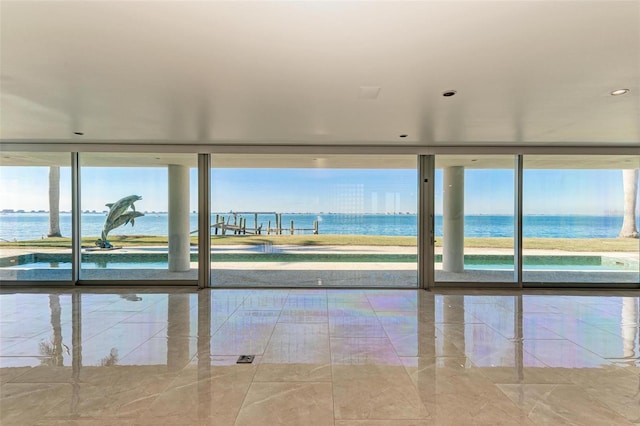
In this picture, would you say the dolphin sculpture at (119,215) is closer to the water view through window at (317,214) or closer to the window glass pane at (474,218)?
the water view through window at (317,214)

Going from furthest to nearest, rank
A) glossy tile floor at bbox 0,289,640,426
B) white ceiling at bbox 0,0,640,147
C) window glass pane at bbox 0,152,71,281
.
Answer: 1. window glass pane at bbox 0,152,71,281
2. glossy tile floor at bbox 0,289,640,426
3. white ceiling at bbox 0,0,640,147

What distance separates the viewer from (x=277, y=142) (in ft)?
19.9

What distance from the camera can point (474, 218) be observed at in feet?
23.4

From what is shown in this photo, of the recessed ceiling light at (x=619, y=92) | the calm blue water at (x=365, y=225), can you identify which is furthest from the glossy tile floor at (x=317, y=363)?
the recessed ceiling light at (x=619, y=92)

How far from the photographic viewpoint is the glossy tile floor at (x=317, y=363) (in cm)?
245

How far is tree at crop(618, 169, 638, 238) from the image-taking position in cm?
701

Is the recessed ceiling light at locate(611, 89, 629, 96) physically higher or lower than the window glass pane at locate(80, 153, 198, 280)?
higher

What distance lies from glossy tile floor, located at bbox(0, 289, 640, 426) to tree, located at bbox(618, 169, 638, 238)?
109 inches

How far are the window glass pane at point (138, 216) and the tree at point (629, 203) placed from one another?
956 cm

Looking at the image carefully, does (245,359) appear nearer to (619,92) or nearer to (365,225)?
(365,225)

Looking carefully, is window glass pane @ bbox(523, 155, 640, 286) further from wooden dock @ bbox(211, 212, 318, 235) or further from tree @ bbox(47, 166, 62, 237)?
tree @ bbox(47, 166, 62, 237)

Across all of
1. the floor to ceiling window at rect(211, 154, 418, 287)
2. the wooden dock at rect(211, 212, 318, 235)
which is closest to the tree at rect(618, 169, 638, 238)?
the floor to ceiling window at rect(211, 154, 418, 287)

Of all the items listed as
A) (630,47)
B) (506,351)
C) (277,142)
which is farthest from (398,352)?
(277,142)

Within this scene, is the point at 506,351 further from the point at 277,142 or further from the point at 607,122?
the point at 277,142
